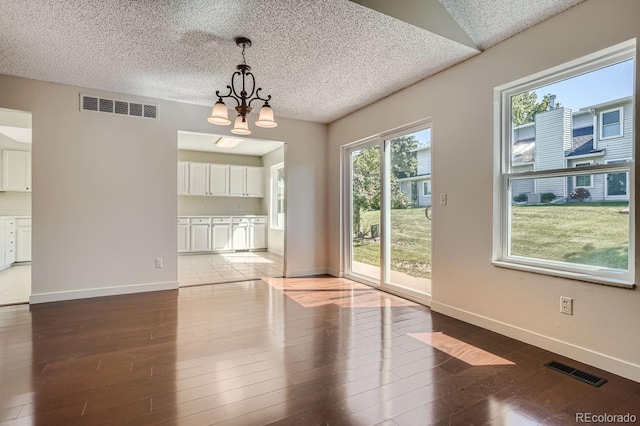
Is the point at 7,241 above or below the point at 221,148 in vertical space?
below

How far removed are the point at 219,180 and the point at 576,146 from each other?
695 centimetres

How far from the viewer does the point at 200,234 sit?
24.1 feet

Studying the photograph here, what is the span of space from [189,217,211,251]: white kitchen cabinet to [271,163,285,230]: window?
1517 millimetres

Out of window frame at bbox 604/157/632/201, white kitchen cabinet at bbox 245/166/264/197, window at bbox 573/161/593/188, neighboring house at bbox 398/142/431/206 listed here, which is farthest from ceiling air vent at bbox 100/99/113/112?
window frame at bbox 604/157/632/201

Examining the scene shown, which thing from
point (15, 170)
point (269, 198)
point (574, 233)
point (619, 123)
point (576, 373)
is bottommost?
point (576, 373)

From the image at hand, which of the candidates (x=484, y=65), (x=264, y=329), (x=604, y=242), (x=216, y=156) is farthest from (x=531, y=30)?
(x=216, y=156)

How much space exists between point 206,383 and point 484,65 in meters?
3.39

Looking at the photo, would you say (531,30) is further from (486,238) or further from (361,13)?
(486,238)

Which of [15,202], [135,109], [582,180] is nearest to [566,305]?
[582,180]

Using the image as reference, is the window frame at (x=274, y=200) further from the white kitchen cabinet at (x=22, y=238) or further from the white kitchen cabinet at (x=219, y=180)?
the white kitchen cabinet at (x=22, y=238)

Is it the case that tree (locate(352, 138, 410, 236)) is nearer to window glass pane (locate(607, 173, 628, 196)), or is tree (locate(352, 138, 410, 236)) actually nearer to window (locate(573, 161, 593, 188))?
window (locate(573, 161, 593, 188))

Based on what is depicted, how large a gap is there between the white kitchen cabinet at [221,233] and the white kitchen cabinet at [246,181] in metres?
0.76

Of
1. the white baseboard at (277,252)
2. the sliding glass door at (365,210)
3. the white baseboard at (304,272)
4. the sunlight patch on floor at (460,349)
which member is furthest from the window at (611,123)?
the white baseboard at (277,252)

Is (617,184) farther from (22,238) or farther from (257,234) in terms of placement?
(22,238)
